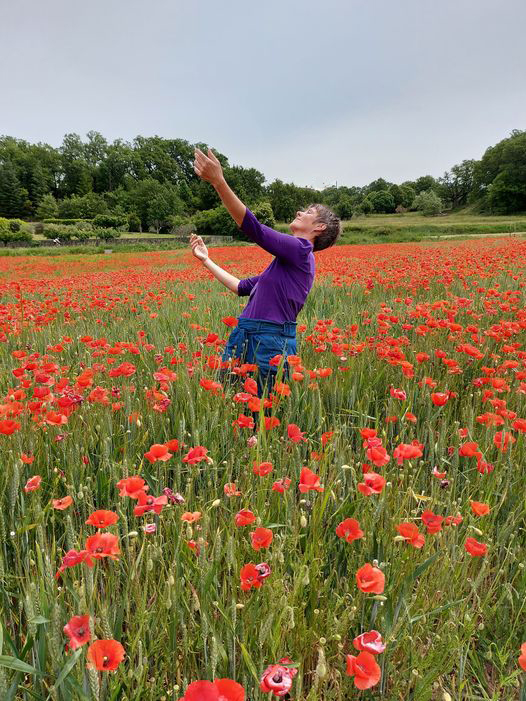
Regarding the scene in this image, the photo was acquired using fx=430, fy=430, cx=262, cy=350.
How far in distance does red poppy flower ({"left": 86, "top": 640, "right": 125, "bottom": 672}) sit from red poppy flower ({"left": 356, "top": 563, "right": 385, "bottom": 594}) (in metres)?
0.45

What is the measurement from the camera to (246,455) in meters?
1.79

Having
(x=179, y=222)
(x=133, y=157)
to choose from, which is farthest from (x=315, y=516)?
(x=133, y=157)

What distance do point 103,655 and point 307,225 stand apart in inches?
99.8

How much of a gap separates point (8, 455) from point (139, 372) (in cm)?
138

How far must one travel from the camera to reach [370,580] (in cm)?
88

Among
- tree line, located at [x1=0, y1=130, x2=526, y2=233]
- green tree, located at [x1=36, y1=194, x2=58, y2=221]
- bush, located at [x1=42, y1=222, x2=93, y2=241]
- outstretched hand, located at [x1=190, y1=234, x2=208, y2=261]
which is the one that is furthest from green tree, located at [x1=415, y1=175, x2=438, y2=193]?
outstretched hand, located at [x1=190, y1=234, x2=208, y2=261]

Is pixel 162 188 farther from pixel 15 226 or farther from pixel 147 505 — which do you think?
pixel 147 505

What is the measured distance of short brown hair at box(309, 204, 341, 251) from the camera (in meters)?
2.85

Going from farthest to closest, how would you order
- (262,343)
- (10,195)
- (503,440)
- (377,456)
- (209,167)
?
1. (10,195)
2. (262,343)
3. (209,167)
4. (503,440)
5. (377,456)

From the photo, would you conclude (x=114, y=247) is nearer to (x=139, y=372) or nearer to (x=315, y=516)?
A: (x=139, y=372)

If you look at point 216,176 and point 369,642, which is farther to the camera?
point 216,176

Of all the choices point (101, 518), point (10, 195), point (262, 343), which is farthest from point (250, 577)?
point (10, 195)

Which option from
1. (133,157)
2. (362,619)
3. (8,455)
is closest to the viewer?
(362,619)

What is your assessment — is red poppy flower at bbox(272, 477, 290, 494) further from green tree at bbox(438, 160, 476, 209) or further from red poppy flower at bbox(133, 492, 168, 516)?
green tree at bbox(438, 160, 476, 209)
